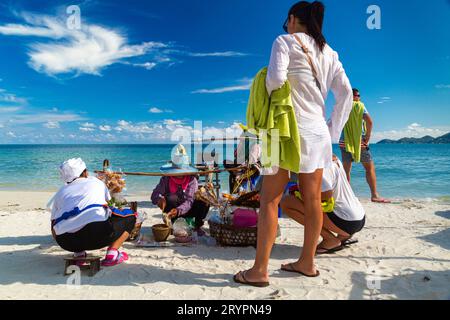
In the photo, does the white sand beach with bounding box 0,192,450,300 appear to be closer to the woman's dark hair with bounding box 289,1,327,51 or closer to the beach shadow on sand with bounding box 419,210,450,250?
the beach shadow on sand with bounding box 419,210,450,250

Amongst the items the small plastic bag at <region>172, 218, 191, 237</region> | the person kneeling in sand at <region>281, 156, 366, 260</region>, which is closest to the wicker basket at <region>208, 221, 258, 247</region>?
the small plastic bag at <region>172, 218, 191, 237</region>

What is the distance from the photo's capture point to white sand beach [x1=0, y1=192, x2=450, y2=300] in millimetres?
2518

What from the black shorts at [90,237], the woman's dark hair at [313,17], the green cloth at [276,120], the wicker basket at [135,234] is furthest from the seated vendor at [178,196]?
the woman's dark hair at [313,17]

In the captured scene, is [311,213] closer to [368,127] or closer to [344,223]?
[344,223]

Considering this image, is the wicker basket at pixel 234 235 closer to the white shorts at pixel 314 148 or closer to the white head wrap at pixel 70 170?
the white shorts at pixel 314 148

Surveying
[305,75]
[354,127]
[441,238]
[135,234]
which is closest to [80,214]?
[135,234]

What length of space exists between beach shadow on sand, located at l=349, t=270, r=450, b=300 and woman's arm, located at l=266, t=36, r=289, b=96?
5.29 ft

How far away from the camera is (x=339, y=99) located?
2742 millimetres

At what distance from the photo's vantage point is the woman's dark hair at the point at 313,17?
8.26 ft

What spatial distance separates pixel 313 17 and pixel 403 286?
7.10 ft

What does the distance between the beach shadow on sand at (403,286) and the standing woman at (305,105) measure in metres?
0.58

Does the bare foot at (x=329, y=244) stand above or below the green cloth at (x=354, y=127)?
below

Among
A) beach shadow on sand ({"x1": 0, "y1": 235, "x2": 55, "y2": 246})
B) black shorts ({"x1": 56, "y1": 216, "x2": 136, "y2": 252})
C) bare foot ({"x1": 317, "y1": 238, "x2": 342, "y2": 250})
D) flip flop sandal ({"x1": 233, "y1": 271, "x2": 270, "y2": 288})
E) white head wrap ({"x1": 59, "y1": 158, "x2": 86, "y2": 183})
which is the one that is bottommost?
beach shadow on sand ({"x1": 0, "y1": 235, "x2": 55, "y2": 246})
